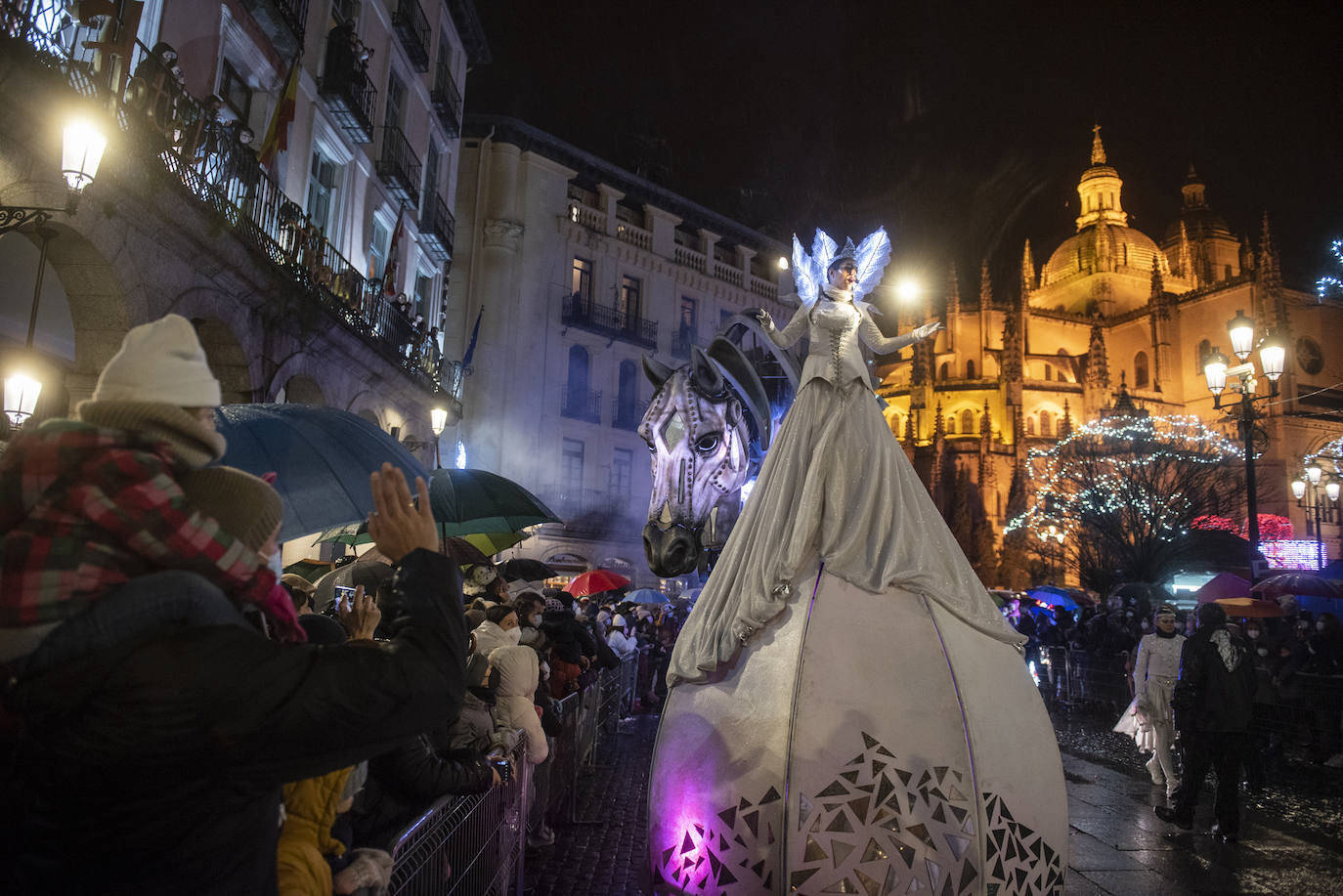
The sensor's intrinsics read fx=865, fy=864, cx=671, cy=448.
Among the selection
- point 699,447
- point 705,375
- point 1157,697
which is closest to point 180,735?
point 699,447

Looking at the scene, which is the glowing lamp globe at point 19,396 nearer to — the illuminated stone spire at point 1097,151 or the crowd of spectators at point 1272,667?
the crowd of spectators at point 1272,667

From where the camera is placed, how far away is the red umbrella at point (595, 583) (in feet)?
57.0

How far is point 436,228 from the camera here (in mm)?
23031

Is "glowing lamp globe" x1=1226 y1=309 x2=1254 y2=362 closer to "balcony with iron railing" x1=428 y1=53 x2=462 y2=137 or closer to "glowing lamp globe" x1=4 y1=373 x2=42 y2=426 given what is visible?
"glowing lamp globe" x1=4 y1=373 x2=42 y2=426

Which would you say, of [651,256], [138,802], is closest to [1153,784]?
[138,802]

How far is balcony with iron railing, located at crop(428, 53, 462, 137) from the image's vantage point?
2303 cm

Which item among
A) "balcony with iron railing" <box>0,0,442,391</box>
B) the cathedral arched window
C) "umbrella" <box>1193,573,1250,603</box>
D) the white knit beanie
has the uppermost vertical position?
the cathedral arched window

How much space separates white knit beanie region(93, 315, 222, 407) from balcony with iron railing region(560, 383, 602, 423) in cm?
3227

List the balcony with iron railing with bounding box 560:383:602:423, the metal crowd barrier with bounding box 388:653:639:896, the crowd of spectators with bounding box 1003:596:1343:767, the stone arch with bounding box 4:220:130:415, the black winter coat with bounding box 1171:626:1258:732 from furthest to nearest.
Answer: the balcony with iron railing with bounding box 560:383:602:423
the crowd of spectators with bounding box 1003:596:1343:767
the stone arch with bounding box 4:220:130:415
the black winter coat with bounding box 1171:626:1258:732
the metal crowd barrier with bounding box 388:653:639:896

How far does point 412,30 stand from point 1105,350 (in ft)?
188

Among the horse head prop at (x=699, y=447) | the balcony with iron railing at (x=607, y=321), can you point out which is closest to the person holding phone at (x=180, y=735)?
the horse head prop at (x=699, y=447)

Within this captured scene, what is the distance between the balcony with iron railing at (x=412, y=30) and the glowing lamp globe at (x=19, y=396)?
47.3 feet

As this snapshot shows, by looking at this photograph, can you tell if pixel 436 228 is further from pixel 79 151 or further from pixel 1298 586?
pixel 1298 586

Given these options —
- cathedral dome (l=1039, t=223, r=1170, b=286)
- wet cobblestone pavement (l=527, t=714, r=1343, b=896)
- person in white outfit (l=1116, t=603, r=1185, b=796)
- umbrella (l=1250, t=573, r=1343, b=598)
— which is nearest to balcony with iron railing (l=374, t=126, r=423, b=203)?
wet cobblestone pavement (l=527, t=714, r=1343, b=896)
